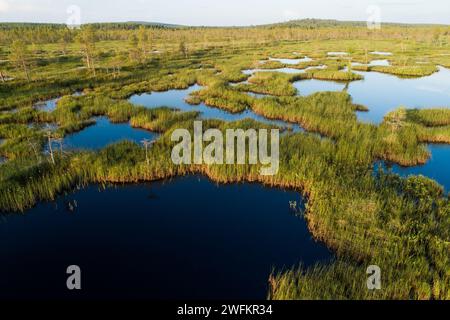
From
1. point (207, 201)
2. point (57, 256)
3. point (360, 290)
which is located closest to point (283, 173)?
point (207, 201)

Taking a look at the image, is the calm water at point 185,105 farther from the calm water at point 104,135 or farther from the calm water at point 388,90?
the calm water at point 388,90

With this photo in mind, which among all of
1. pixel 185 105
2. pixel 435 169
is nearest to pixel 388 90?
pixel 435 169

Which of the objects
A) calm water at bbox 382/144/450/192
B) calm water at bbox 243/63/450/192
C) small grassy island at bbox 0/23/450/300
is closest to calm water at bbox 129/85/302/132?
small grassy island at bbox 0/23/450/300

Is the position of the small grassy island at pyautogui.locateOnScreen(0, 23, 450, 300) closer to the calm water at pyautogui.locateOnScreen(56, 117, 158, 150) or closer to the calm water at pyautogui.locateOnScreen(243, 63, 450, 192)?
the calm water at pyautogui.locateOnScreen(56, 117, 158, 150)

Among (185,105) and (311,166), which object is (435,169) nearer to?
(311,166)

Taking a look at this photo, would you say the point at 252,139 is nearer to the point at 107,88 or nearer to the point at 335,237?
the point at 335,237
